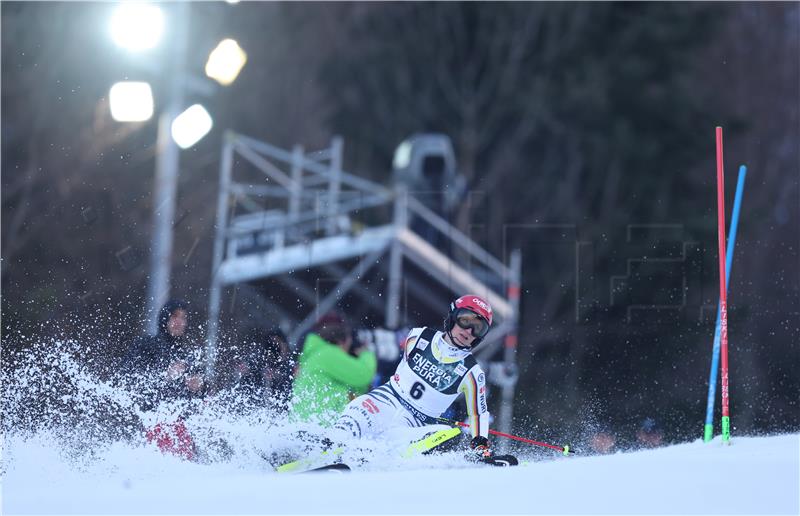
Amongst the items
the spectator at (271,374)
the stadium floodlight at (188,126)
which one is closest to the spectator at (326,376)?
the spectator at (271,374)

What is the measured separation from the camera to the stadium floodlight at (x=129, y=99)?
12.1 metres

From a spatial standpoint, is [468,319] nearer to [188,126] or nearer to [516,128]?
[188,126]

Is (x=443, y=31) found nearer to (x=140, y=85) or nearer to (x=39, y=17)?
(x=39, y=17)

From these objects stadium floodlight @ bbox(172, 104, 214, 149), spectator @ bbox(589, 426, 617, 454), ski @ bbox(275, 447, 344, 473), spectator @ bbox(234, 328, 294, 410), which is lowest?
spectator @ bbox(589, 426, 617, 454)

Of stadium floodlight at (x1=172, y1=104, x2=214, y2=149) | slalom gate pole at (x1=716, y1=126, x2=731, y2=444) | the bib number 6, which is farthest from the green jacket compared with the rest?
stadium floodlight at (x1=172, y1=104, x2=214, y2=149)

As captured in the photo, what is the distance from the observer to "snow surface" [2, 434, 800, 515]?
4852 mm

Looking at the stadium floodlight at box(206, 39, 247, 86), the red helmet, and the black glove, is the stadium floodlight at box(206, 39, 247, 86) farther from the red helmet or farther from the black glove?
the black glove

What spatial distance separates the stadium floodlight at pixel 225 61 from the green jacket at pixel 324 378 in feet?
19.3

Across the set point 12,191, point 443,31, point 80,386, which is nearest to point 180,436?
point 80,386

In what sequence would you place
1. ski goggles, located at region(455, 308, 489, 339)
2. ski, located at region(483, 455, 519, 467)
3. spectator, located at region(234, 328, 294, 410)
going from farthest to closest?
1. spectator, located at region(234, 328, 294, 410)
2. ski goggles, located at region(455, 308, 489, 339)
3. ski, located at region(483, 455, 519, 467)

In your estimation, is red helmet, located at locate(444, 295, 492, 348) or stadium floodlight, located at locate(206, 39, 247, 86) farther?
stadium floodlight, located at locate(206, 39, 247, 86)

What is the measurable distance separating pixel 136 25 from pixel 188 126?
1172mm

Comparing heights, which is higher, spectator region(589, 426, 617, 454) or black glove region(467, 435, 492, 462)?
black glove region(467, 435, 492, 462)

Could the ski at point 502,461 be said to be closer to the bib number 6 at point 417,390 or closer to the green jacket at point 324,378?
the bib number 6 at point 417,390
